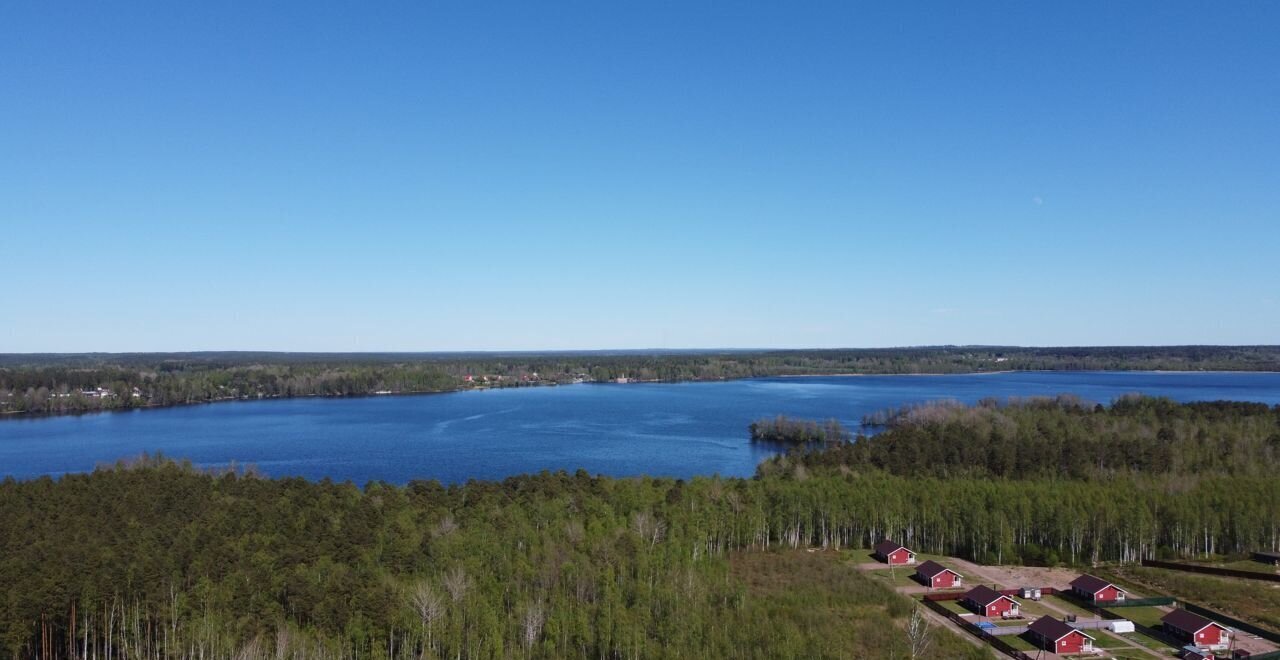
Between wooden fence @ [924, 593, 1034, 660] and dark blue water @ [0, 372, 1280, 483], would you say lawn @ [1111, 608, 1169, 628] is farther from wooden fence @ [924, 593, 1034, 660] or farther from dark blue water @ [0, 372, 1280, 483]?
dark blue water @ [0, 372, 1280, 483]

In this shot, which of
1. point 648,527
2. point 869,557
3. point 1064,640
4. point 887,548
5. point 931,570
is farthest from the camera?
point 869,557

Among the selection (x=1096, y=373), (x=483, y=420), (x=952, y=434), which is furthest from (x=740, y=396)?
(x=1096, y=373)

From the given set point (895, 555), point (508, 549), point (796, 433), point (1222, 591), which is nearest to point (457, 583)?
point (508, 549)

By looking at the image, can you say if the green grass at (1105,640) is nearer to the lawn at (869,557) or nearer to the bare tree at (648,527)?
the lawn at (869,557)

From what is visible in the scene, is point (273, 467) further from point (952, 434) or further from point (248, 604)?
point (952, 434)

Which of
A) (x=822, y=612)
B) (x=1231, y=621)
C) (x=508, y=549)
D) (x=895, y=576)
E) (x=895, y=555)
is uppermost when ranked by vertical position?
(x=508, y=549)

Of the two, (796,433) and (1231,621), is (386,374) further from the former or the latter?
(1231,621)

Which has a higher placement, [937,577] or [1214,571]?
[937,577]

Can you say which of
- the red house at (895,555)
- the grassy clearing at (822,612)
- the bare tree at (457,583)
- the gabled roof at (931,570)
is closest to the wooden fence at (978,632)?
the grassy clearing at (822,612)
